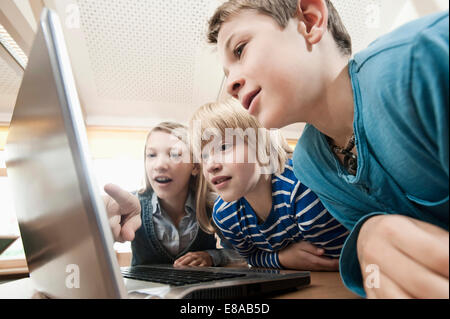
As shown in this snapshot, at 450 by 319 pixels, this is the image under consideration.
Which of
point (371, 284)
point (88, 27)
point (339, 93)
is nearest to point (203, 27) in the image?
point (88, 27)

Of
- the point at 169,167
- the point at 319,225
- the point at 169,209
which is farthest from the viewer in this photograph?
the point at 169,209

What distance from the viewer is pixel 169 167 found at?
108cm

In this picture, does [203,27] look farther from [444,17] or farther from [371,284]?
[371,284]

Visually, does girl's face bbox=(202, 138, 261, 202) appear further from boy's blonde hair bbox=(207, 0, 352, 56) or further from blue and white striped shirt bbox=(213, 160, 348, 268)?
boy's blonde hair bbox=(207, 0, 352, 56)

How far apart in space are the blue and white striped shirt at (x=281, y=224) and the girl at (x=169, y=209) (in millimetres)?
218

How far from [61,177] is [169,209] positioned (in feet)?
3.09

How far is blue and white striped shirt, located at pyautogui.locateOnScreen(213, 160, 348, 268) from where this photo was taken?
2.31 feet

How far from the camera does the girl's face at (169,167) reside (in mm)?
1079

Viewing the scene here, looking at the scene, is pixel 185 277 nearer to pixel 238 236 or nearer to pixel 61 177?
pixel 61 177

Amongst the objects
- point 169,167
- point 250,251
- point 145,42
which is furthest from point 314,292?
point 145,42

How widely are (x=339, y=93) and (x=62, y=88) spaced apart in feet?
1.40

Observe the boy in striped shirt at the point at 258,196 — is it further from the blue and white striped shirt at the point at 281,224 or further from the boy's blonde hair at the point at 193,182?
the boy's blonde hair at the point at 193,182

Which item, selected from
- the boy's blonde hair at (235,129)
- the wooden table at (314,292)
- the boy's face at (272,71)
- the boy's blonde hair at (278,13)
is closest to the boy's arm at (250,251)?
the boy's blonde hair at (235,129)

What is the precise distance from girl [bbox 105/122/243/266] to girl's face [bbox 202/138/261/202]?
0.32 meters
